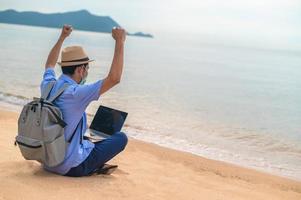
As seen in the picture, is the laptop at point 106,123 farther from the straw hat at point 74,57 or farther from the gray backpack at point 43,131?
the straw hat at point 74,57

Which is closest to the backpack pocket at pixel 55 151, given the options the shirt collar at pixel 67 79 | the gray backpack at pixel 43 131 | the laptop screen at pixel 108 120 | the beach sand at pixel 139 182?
the gray backpack at pixel 43 131

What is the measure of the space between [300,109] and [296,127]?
5.66 metres

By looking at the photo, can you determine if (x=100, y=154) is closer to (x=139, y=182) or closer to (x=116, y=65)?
(x=139, y=182)

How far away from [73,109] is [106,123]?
1099 millimetres

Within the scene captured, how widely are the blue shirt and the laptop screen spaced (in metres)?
0.61

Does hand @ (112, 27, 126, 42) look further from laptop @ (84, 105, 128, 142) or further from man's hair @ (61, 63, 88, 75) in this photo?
laptop @ (84, 105, 128, 142)

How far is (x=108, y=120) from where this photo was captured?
5.68 metres

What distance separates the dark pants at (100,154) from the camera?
5.02 m

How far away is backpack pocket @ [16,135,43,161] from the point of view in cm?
462

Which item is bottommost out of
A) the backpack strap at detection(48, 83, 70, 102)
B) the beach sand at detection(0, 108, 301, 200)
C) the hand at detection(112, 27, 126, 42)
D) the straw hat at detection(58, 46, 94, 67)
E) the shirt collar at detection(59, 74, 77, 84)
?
the beach sand at detection(0, 108, 301, 200)

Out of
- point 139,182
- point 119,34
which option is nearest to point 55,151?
point 139,182

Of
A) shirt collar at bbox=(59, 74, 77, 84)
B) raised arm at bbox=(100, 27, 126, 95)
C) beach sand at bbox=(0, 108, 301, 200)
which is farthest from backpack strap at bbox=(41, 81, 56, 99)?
beach sand at bbox=(0, 108, 301, 200)

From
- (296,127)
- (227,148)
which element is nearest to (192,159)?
(227,148)

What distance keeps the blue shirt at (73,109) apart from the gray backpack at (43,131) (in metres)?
0.06
